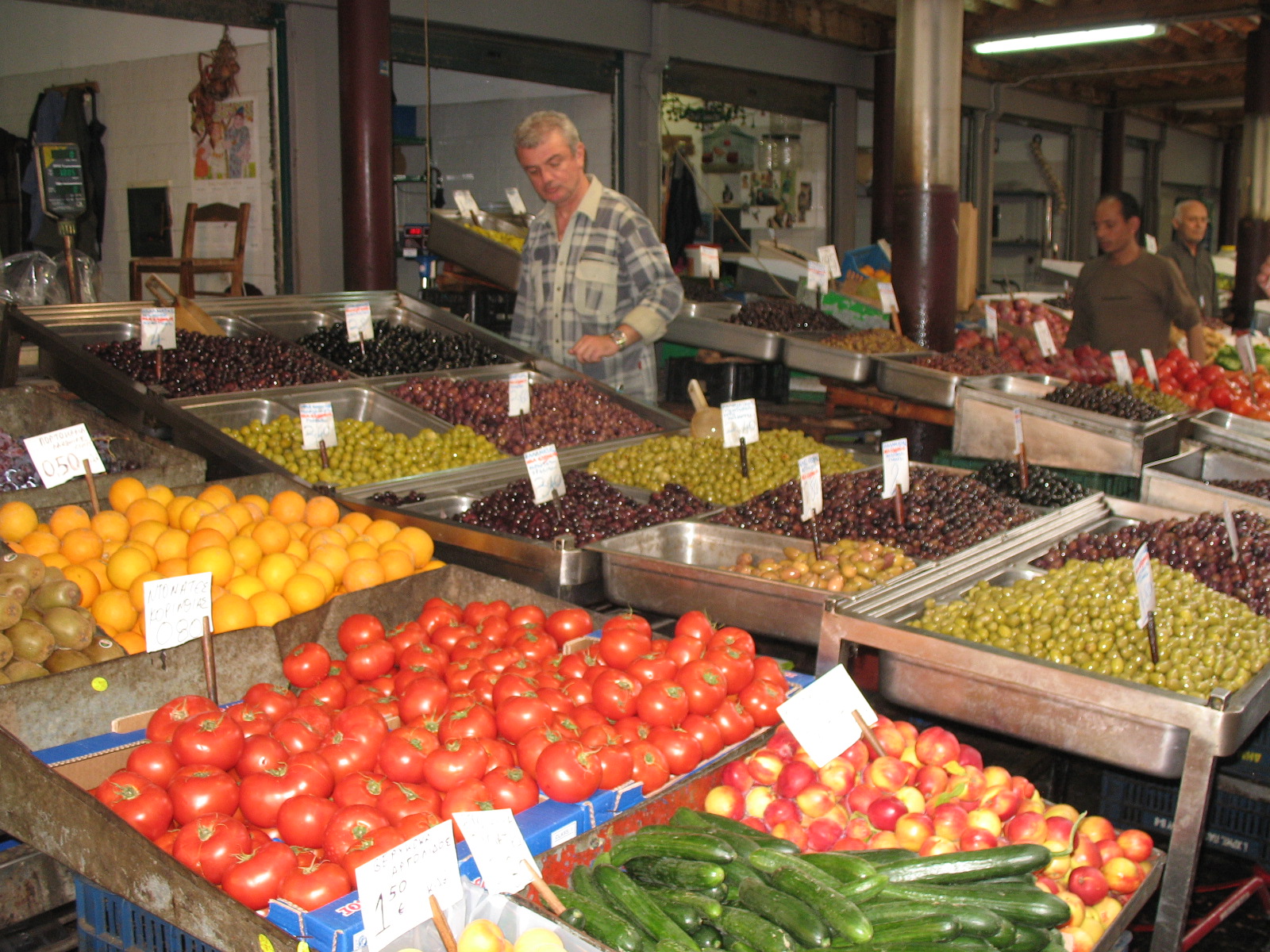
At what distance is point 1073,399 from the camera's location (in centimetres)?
523

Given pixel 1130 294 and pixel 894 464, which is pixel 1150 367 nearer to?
pixel 1130 294

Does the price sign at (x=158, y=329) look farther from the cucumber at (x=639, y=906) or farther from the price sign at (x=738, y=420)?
the cucumber at (x=639, y=906)

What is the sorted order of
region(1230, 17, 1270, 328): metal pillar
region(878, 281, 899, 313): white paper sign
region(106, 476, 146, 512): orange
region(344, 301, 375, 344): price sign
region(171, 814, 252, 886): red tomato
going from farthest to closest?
1. region(1230, 17, 1270, 328): metal pillar
2. region(878, 281, 899, 313): white paper sign
3. region(344, 301, 375, 344): price sign
4. region(106, 476, 146, 512): orange
5. region(171, 814, 252, 886): red tomato

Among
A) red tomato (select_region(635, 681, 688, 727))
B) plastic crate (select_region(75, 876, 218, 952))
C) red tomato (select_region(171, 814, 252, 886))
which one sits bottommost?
plastic crate (select_region(75, 876, 218, 952))

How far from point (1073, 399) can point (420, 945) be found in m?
4.41

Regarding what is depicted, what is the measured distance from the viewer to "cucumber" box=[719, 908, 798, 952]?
5.56ft

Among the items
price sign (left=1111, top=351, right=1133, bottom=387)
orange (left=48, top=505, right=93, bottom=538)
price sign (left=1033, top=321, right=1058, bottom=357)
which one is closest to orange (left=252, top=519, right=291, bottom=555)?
orange (left=48, top=505, right=93, bottom=538)

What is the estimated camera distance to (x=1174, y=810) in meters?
3.15

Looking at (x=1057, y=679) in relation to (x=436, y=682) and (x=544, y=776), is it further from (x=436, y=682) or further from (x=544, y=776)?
(x=436, y=682)

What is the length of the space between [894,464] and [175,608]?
2.19m

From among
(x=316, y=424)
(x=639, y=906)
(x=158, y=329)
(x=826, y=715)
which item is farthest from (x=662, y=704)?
(x=158, y=329)

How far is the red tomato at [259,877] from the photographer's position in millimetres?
1770

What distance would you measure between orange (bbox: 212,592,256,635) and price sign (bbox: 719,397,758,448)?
6.07 feet

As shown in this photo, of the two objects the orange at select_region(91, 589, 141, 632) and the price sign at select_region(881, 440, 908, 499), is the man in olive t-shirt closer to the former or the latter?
the price sign at select_region(881, 440, 908, 499)
